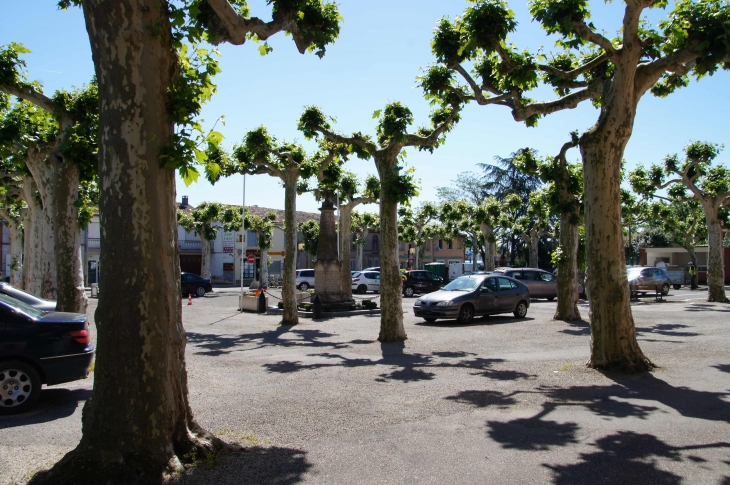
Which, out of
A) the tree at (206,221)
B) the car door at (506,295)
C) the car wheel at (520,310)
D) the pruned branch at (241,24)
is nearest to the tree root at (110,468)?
the pruned branch at (241,24)

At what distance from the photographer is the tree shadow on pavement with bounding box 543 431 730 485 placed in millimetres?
4570

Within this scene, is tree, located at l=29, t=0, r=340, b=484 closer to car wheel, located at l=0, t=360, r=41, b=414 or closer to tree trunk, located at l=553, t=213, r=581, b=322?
car wheel, located at l=0, t=360, r=41, b=414

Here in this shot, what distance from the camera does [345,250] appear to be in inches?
1046

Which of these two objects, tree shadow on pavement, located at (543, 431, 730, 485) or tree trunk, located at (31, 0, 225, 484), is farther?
tree shadow on pavement, located at (543, 431, 730, 485)

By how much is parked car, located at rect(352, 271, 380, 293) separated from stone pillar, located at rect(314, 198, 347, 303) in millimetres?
12736

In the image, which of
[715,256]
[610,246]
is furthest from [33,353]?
[715,256]

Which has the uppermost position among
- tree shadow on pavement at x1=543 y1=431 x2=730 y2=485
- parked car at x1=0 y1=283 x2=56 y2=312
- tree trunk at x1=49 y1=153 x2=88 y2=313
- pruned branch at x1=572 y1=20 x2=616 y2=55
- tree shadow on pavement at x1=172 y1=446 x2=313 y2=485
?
pruned branch at x1=572 y1=20 x2=616 y2=55

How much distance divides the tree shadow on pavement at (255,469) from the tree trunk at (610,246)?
18.8 ft

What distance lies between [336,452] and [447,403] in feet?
7.73

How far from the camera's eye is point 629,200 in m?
31.7

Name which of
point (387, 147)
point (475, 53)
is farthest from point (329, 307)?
point (475, 53)

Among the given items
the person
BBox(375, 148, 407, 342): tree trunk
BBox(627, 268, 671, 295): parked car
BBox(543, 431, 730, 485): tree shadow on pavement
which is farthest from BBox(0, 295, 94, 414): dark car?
the person

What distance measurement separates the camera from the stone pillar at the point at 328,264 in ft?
78.6

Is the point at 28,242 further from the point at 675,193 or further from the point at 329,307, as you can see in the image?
the point at 675,193
